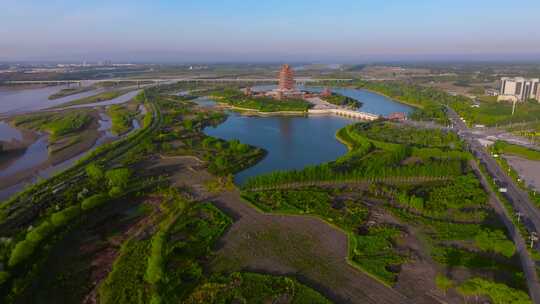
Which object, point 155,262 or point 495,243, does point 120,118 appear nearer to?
point 155,262

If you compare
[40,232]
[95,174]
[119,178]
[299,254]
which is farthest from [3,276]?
[299,254]

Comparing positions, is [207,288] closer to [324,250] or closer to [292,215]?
[324,250]

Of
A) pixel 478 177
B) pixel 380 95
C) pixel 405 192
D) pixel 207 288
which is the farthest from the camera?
pixel 380 95

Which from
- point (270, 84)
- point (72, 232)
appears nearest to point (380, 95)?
point (270, 84)

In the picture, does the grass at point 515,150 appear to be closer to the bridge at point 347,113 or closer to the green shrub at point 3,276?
the bridge at point 347,113

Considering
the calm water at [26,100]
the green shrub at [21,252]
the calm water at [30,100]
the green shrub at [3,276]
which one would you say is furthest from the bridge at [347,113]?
the calm water at [26,100]

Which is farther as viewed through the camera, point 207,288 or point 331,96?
point 331,96
